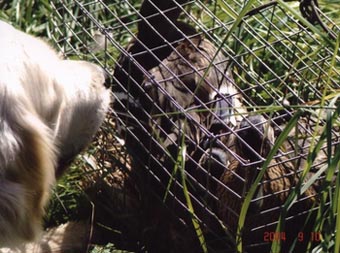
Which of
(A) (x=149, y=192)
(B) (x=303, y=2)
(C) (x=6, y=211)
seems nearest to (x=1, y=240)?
(C) (x=6, y=211)

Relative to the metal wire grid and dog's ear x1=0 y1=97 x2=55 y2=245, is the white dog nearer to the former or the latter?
dog's ear x1=0 y1=97 x2=55 y2=245

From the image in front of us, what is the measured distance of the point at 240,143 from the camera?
2447mm

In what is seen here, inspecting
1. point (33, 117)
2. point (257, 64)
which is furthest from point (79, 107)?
point (257, 64)

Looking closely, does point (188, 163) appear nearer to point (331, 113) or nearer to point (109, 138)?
point (109, 138)

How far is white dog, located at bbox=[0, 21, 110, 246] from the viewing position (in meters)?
1.96

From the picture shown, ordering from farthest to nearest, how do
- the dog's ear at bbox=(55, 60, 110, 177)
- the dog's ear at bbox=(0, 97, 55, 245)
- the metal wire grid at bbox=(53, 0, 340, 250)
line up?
the metal wire grid at bbox=(53, 0, 340, 250)
the dog's ear at bbox=(55, 60, 110, 177)
the dog's ear at bbox=(0, 97, 55, 245)

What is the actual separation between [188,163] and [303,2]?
617mm

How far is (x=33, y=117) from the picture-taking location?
2.01 meters

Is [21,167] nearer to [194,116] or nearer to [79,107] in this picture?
[79,107]

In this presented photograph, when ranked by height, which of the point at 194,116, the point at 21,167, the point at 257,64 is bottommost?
the point at 257,64

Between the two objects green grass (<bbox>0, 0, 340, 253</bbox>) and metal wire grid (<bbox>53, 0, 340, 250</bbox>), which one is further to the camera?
metal wire grid (<bbox>53, 0, 340, 250</bbox>)
